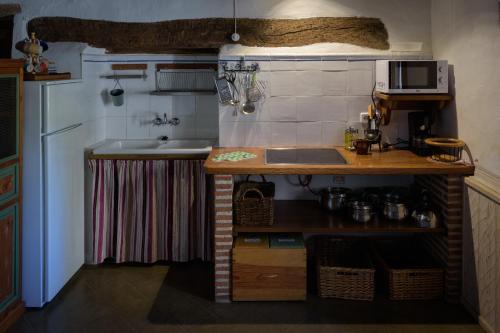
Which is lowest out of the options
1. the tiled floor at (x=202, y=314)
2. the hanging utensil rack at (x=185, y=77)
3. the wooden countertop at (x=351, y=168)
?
the tiled floor at (x=202, y=314)

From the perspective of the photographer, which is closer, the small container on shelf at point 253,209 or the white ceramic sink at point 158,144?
the small container on shelf at point 253,209

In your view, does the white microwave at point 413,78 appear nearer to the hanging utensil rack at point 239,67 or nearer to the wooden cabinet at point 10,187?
the hanging utensil rack at point 239,67

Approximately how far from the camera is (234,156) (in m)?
3.42

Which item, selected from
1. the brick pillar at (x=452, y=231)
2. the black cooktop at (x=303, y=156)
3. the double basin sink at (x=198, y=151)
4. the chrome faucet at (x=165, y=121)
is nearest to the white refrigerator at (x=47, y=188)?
the double basin sink at (x=198, y=151)

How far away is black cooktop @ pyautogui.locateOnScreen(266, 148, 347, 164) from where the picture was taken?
10.6 feet

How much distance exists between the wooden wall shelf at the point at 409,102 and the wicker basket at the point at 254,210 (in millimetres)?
1057

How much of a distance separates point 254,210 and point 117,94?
160cm

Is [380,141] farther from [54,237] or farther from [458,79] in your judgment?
[54,237]

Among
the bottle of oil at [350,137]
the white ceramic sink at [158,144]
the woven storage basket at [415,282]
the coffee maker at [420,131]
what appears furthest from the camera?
the white ceramic sink at [158,144]

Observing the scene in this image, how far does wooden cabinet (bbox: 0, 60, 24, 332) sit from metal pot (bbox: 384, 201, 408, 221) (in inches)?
89.0

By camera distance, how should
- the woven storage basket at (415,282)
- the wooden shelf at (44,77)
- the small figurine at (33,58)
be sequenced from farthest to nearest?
the woven storage basket at (415,282) → the small figurine at (33,58) → the wooden shelf at (44,77)

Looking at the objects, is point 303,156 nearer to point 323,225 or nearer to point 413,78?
point 323,225

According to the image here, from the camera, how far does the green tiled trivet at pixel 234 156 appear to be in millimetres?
3312

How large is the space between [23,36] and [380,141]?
272 centimetres
